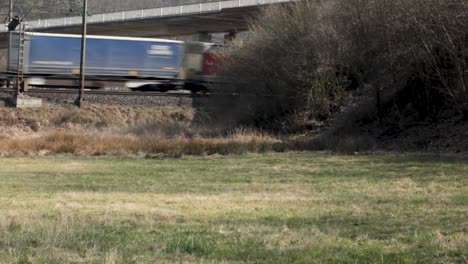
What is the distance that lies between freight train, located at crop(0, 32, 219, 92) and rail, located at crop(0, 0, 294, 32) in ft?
37.3

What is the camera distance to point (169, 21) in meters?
70.8

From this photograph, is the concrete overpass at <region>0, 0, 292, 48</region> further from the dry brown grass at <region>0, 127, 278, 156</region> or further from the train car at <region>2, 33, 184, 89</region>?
the dry brown grass at <region>0, 127, 278, 156</region>

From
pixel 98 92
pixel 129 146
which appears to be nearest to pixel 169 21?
pixel 98 92

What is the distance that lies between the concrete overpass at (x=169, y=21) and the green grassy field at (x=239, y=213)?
1604 inches

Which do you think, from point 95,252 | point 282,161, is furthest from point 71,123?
point 95,252

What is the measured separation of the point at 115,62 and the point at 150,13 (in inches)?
913

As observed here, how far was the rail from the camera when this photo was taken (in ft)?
212

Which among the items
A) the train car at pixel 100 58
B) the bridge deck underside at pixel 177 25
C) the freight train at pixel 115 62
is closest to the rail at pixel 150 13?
the bridge deck underside at pixel 177 25

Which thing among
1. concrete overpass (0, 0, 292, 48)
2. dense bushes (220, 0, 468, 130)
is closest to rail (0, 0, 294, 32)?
concrete overpass (0, 0, 292, 48)

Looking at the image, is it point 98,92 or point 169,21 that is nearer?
point 98,92

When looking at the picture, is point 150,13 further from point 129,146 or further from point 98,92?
point 129,146

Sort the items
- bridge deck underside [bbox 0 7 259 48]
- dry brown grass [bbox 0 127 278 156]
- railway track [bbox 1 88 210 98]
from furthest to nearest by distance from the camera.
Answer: bridge deck underside [bbox 0 7 259 48], railway track [bbox 1 88 210 98], dry brown grass [bbox 0 127 278 156]

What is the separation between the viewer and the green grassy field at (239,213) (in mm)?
6684

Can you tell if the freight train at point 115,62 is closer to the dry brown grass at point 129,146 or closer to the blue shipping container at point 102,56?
the blue shipping container at point 102,56
